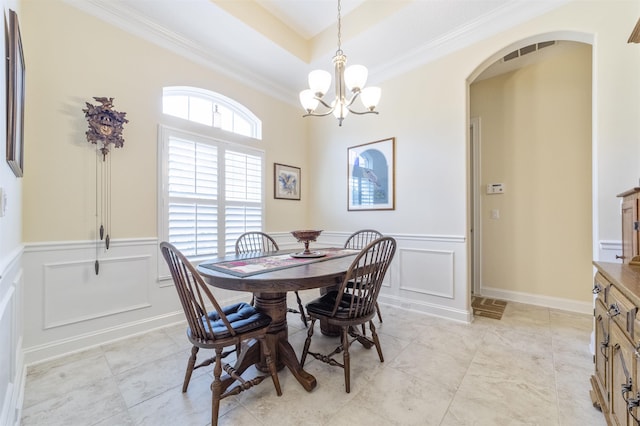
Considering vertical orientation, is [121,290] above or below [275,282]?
below

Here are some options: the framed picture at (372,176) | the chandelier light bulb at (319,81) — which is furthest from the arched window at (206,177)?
the chandelier light bulb at (319,81)

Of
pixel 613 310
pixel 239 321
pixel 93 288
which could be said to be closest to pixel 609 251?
pixel 613 310

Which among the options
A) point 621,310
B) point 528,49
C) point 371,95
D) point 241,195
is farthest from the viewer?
point 241,195

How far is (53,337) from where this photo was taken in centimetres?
203

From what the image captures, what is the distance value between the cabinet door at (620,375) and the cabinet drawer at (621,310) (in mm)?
35

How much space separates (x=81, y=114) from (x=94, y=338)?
6.13ft

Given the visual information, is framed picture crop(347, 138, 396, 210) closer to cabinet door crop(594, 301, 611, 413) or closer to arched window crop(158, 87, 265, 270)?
arched window crop(158, 87, 265, 270)

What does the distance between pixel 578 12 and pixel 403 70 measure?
1.51m

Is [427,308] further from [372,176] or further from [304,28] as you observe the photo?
[304,28]

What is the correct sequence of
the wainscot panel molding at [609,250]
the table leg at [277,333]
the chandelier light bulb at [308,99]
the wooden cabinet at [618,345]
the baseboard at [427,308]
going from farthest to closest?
the baseboard at [427,308] < the chandelier light bulb at [308,99] < the wainscot panel molding at [609,250] < the table leg at [277,333] < the wooden cabinet at [618,345]

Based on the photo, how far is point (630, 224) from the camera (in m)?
1.50

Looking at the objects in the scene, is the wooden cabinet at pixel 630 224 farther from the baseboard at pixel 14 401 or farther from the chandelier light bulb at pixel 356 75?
the baseboard at pixel 14 401

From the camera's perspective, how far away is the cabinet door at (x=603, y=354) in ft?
4.03

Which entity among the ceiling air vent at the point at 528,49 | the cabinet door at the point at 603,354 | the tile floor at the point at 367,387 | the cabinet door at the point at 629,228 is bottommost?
the tile floor at the point at 367,387
